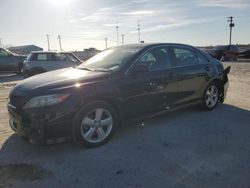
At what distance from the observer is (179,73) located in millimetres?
5547

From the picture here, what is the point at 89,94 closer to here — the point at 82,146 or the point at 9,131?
the point at 82,146

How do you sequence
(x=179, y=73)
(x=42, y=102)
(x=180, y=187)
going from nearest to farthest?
(x=180, y=187)
(x=42, y=102)
(x=179, y=73)

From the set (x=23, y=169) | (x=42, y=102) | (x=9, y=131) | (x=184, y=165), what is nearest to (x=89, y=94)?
(x=42, y=102)

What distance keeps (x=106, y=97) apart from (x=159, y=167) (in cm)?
138

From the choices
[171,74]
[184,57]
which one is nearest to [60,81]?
[171,74]

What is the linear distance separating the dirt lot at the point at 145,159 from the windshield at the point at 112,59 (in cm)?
122

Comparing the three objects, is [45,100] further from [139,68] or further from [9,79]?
[9,79]

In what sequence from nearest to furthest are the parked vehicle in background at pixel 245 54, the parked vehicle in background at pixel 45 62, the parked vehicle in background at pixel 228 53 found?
1. the parked vehicle in background at pixel 45 62
2. the parked vehicle in background at pixel 228 53
3. the parked vehicle in background at pixel 245 54

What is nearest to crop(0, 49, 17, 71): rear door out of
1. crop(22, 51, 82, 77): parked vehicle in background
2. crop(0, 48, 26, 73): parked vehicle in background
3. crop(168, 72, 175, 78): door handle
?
crop(0, 48, 26, 73): parked vehicle in background

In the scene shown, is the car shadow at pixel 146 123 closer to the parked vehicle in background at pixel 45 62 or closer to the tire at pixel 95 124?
the tire at pixel 95 124

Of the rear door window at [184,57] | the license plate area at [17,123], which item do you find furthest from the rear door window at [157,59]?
the license plate area at [17,123]

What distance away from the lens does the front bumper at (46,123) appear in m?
3.89

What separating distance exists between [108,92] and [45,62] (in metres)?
9.91

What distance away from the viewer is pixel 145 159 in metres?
3.94
